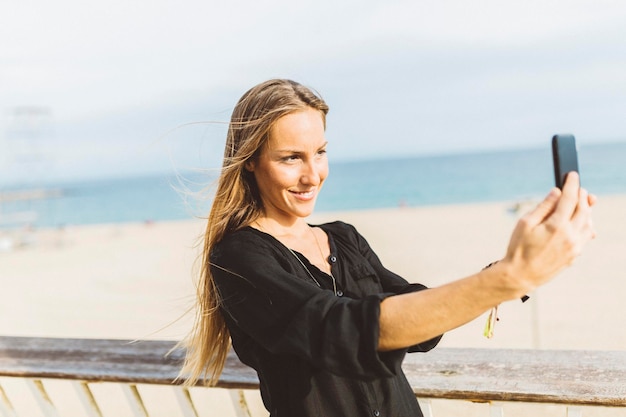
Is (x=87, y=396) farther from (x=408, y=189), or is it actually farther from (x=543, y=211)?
(x=408, y=189)

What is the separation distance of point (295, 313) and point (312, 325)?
0.06m

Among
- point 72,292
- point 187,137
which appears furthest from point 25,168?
point 187,137

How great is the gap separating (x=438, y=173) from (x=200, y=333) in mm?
60851

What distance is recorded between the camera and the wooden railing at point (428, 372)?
5.22 feet

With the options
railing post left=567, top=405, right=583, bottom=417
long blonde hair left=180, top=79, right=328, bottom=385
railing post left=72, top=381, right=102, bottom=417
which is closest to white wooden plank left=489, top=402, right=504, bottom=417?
railing post left=567, top=405, right=583, bottom=417

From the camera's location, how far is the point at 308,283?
1.27 m

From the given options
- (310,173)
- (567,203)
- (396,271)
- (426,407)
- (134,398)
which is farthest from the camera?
(396,271)

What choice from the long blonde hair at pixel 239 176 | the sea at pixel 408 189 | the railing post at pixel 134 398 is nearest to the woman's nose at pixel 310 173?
the long blonde hair at pixel 239 176

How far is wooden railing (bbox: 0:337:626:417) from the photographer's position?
1.59 m

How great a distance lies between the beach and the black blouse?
1.53 feet

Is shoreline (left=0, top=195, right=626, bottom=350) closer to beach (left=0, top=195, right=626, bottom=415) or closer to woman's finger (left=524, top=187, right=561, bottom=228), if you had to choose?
beach (left=0, top=195, right=626, bottom=415)

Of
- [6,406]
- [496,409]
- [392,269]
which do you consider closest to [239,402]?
[496,409]

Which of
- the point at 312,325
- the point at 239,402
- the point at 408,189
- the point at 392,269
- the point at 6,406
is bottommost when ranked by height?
the point at 408,189

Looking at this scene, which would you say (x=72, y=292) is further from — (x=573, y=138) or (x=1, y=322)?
(x=573, y=138)
